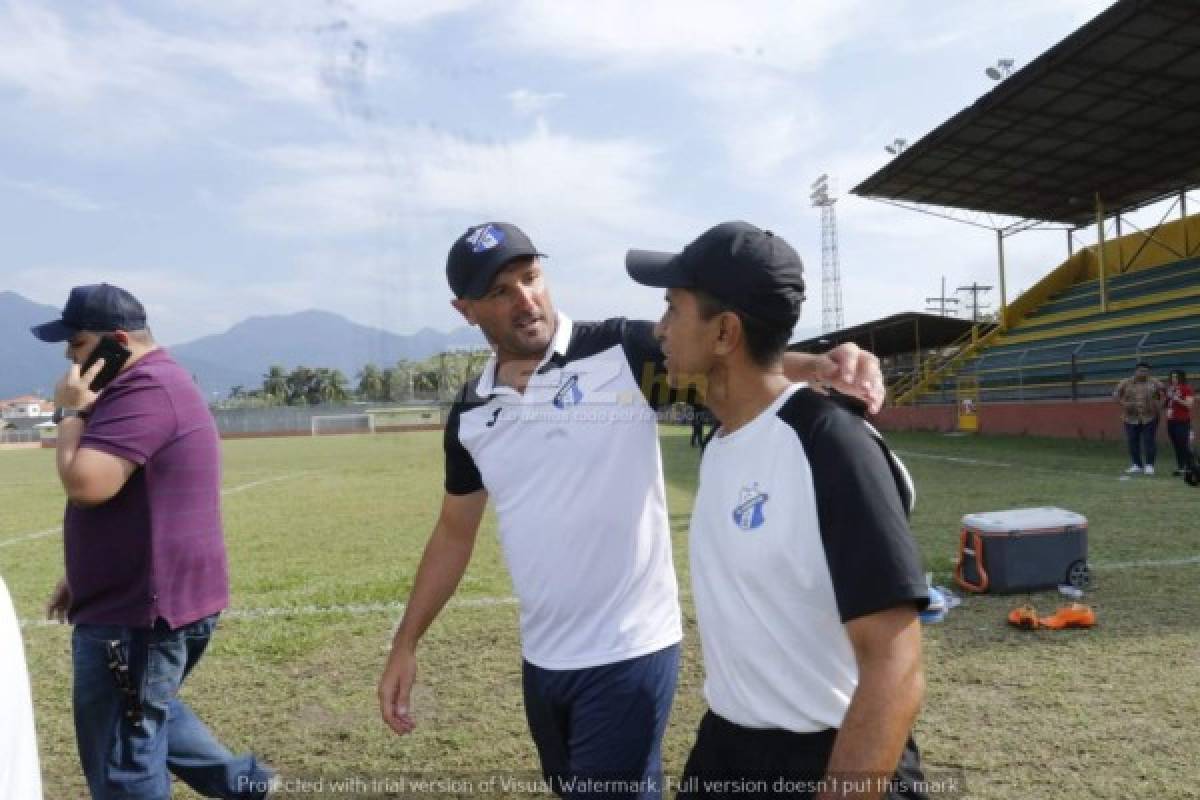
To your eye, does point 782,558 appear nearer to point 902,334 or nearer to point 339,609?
point 339,609

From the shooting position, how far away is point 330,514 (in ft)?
40.4

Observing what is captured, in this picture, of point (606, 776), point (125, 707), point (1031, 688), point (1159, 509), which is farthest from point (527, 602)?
point (1159, 509)

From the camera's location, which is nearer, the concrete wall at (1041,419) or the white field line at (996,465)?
the white field line at (996,465)

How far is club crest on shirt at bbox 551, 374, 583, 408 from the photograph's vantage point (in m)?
2.46

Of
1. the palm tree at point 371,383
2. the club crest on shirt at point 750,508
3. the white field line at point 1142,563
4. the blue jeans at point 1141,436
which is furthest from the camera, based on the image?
the palm tree at point 371,383

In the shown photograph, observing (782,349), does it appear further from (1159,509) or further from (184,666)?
(1159,509)

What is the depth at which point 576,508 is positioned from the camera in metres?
2.34

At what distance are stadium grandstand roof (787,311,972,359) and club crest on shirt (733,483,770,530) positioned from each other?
30642 millimetres

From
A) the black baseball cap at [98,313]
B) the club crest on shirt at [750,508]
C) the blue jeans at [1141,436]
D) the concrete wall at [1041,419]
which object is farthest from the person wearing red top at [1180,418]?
the black baseball cap at [98,313]

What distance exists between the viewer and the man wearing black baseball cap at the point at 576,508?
2299 millimetres

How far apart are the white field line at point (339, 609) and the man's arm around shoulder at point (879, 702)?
5104 millimetres

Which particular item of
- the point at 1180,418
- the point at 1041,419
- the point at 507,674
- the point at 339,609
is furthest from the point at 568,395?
the point at 1041,419

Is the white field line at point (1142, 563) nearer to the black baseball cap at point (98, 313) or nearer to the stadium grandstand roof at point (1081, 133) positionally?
the black baseball cap at point (98, 313)

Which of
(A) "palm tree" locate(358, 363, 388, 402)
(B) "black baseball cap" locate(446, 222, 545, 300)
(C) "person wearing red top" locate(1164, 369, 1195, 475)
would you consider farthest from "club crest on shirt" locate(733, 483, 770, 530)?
(A) "palm tree" locate(358, 363, 388, 402)
